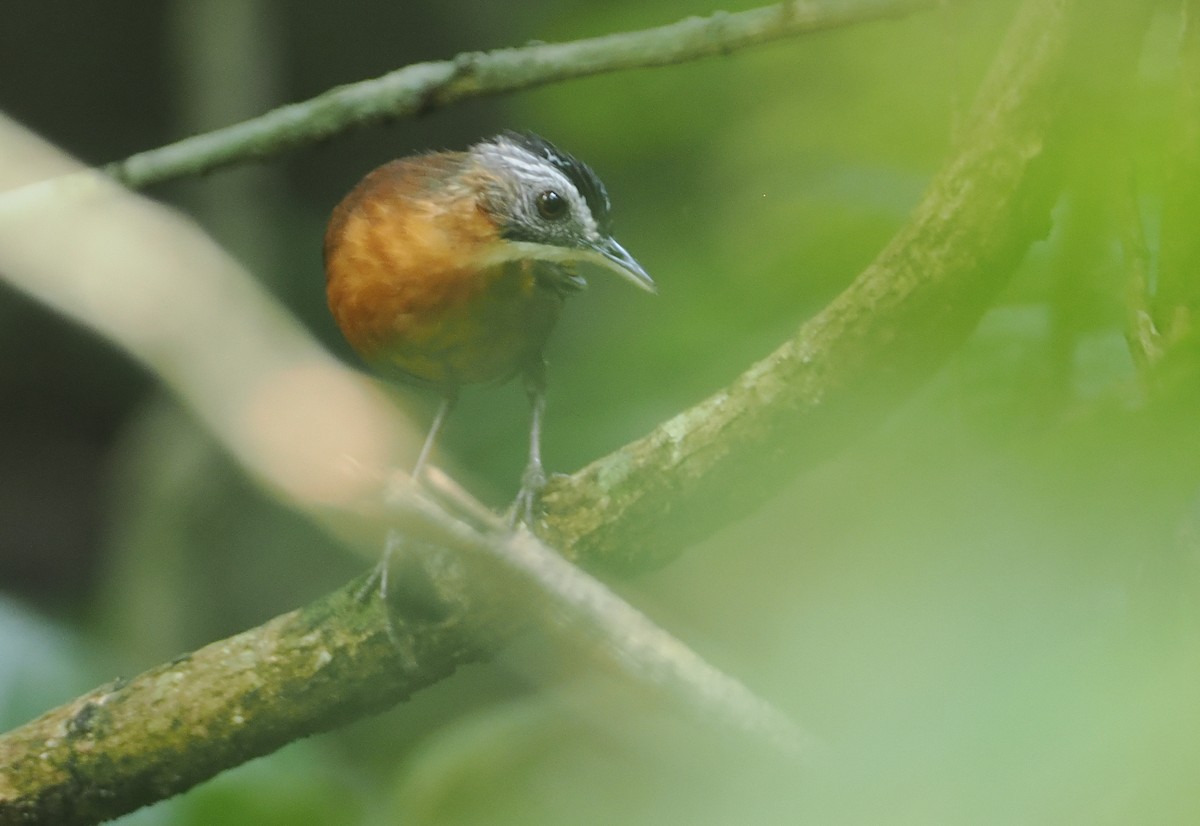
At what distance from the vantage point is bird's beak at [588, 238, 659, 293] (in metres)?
0.76

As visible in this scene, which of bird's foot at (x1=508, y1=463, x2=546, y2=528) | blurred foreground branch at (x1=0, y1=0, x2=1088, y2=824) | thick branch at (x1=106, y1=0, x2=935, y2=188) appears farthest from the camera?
bird's foot at (x1=508, y1=463, x2=546, y2=528)

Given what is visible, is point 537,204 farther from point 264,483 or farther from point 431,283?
point 264,483

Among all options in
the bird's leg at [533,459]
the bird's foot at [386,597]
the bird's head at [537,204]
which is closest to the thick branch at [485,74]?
the bird's head at [537,204]

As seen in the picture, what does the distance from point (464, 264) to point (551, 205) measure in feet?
0.47

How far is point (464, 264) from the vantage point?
4.60ft

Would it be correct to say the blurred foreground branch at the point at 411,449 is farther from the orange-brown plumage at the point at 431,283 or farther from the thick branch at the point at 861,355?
the orange-brown plumage at the point at 431,283

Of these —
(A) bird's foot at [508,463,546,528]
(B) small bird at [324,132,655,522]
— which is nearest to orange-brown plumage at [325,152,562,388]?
(B) small bird at [324,132,655,522]

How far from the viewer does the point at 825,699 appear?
0.31 m

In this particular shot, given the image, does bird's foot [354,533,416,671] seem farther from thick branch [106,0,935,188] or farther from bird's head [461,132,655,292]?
thick branch [106,0,935,188]

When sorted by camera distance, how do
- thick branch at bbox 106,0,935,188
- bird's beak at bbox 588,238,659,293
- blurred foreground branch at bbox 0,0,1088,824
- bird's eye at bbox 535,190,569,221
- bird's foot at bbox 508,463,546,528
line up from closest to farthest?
blurred foreground branch at bbox 0,0,1088,824
bird's beak at bbox 588,238,659,293
thick branch at bbox 106,0,935,188
bird's foot at bbox 508,463,546,528
bird's eye at bbox 535,190,569,221

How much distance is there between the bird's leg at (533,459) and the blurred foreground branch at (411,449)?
3cm

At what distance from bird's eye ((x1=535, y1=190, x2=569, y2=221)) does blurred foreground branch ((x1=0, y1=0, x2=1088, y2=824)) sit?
0.31 meters

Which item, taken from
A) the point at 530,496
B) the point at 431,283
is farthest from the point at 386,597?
the point at 431,283

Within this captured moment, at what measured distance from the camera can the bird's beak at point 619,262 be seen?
764 mm
